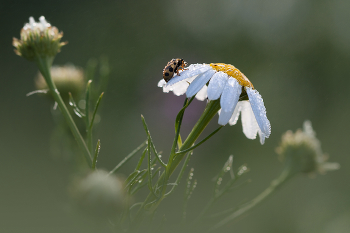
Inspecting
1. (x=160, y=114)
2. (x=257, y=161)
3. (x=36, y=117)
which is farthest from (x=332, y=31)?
(x=36, y=117)

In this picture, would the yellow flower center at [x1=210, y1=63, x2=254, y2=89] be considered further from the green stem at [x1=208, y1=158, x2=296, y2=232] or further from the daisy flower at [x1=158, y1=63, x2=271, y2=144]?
the green stem at [x1=208, y1=158, x2=296, y2=232]

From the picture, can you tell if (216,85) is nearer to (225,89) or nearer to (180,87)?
(225,89)

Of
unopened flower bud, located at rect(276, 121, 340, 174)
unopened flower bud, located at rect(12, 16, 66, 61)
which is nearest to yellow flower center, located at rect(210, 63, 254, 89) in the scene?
unopened flower bud, located at rect(12, 16, 66, 61)

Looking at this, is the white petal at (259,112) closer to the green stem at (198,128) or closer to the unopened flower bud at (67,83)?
the green stem at (198,128)

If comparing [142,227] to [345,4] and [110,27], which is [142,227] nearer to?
[110,27]

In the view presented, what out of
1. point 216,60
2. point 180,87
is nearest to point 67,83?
point 180,87

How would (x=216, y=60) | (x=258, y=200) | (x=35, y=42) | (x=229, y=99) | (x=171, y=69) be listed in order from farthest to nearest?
1. (x=216, y=60)
2. (x=258, y=200)
3. (x=35, y=42)
4. (x=171, y=69)
5. (x=229, y=99)
